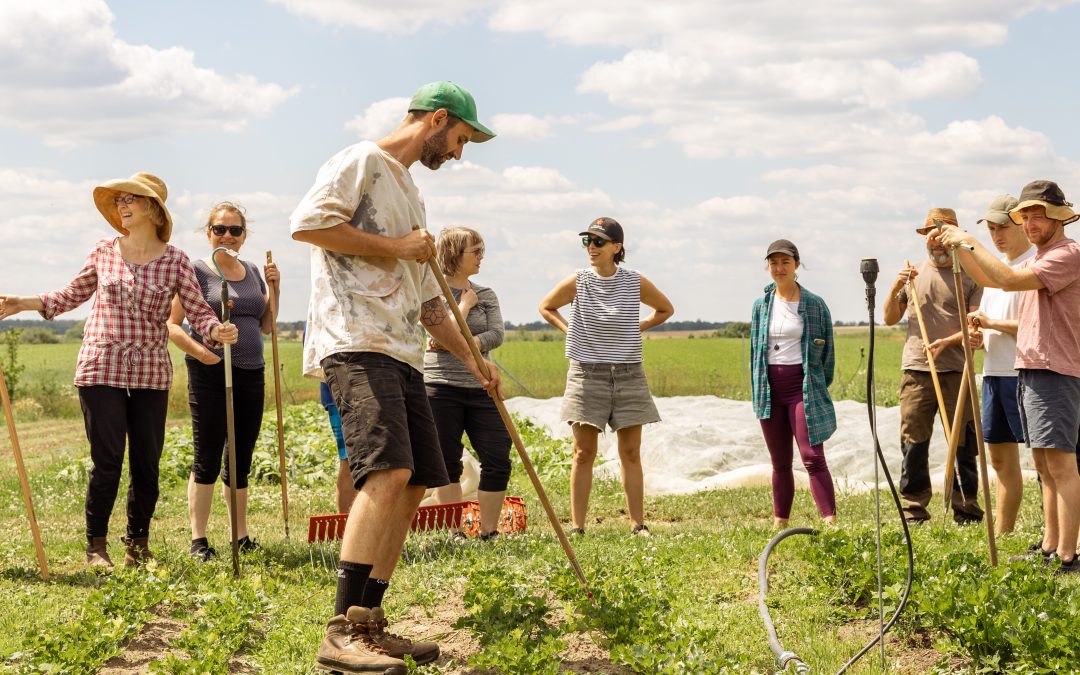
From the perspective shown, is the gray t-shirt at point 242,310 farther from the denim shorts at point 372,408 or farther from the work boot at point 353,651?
the work boot at point 353,651

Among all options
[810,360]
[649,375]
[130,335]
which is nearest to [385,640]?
[130,335]

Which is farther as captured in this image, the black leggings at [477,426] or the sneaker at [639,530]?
the sneaker at [639,530]

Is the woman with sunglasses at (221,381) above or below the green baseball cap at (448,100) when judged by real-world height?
below

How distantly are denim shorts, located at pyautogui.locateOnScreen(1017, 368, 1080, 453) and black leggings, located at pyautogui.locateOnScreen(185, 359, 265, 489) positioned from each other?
4.41 metres

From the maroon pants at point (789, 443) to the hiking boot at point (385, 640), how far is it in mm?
3533

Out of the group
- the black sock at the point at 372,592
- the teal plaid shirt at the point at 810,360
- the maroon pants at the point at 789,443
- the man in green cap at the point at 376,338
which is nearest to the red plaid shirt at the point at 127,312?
the man in green cap at the point at 376,338

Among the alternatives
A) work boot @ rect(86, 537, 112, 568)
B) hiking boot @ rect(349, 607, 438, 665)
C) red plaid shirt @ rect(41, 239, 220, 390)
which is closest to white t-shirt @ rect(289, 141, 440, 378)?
hiking boot @ rect(349, 607, 438, 665)

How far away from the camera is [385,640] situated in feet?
13.3

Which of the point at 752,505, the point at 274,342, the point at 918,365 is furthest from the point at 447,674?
the point at 752,505

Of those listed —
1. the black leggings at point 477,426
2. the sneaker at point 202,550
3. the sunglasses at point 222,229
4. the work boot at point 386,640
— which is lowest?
the sneaker at point 202,550

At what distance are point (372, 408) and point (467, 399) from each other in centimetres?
292

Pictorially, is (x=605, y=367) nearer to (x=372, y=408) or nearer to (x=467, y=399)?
(x=467, y=399)

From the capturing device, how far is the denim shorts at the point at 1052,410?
5.62 meters

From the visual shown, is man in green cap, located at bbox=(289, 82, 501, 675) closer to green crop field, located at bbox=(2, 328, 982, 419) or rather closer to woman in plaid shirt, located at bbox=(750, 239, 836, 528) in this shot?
woman in plaid shirt, located at bbox=(750, 239, 836, 528)
